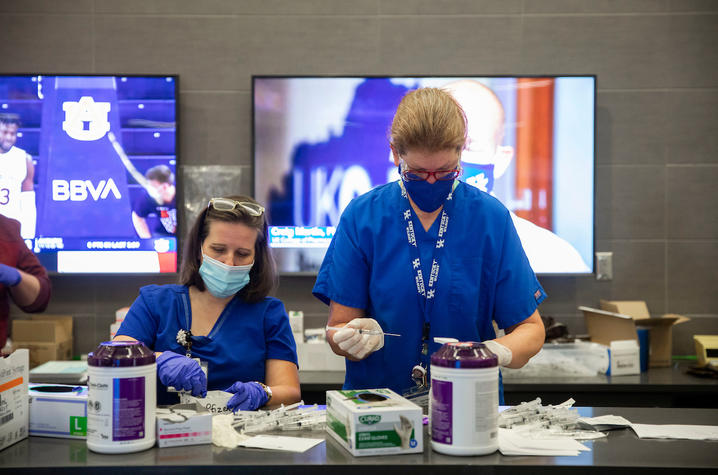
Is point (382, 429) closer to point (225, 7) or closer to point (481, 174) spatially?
point (481, 174)

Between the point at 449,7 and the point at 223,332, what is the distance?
2194mm

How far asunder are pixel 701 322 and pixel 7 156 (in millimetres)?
3472

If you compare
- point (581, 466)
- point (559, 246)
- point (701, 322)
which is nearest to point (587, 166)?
point (559, 246)

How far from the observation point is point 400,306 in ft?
5.83

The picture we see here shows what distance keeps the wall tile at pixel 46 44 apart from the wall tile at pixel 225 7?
17 cm

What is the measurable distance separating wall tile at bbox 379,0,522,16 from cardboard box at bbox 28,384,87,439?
2.54 meters

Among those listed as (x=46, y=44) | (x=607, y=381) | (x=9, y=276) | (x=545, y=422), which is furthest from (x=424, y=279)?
(x=46, y=44)

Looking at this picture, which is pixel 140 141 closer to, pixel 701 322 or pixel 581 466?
pixel 581 466

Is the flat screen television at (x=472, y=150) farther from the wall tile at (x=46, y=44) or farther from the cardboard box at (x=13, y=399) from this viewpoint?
the cardboard box at (x=13, y=399)

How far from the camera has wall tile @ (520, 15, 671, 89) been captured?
3434 millimetres

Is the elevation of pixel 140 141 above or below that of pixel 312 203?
above

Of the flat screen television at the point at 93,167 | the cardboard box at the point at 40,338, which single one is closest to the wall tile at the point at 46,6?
the flat screen television at the point at 93,167

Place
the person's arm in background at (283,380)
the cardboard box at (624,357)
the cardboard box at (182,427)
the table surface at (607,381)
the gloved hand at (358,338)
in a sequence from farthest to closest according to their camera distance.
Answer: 1. the cardboard box at (624,357)
2. the table surface at (607,381)
3. the person's arm in background at (283,380)
4. the gloved hand at (358,338)
5. the cardboard box at (182,427)

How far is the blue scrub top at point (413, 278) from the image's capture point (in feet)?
5.83
